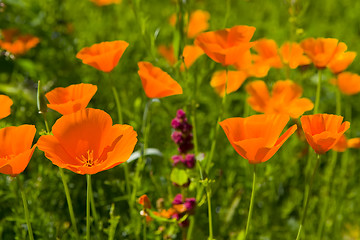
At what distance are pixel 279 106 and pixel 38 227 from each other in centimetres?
93

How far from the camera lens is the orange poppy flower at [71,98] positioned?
1182 mm

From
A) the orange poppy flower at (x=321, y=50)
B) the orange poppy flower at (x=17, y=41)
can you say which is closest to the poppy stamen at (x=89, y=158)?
the orange poppy flower at (x=321, y=50)

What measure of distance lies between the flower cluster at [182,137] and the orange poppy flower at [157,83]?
0.09 meters

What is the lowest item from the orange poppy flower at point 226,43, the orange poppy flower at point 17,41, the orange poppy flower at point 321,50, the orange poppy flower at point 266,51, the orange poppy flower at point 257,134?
the orange poppy flower at point 17,41

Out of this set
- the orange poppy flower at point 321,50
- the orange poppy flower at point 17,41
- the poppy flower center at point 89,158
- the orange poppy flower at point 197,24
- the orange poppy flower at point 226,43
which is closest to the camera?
the poppy flower center at point 89,158

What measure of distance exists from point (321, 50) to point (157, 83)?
0.56 metres

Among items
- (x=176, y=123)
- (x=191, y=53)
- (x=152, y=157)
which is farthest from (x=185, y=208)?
(x=152, y=157)

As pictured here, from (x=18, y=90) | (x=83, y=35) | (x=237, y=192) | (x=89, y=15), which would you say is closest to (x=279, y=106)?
(x=237, y=192)

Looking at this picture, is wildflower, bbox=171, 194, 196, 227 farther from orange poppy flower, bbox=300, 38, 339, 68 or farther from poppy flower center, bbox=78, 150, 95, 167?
orange poppy flower, bbox=300, 38, 339, 68

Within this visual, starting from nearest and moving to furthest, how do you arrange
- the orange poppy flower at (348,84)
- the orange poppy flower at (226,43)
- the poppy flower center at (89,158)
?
1. the poppy flower center at (89,158)
2. the orange poppy flower at (226,43)
3. the orange poppy flower at (348,84)

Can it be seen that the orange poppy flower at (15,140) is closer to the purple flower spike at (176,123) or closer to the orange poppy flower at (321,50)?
the purple flower spike at (176,123)

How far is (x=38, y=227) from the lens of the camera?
4.95ft

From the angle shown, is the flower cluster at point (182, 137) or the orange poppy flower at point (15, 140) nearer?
the orange poppy flower at point (15, 140)

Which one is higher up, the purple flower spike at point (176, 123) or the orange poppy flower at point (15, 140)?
the orange poppy flower at point (15, 140)
